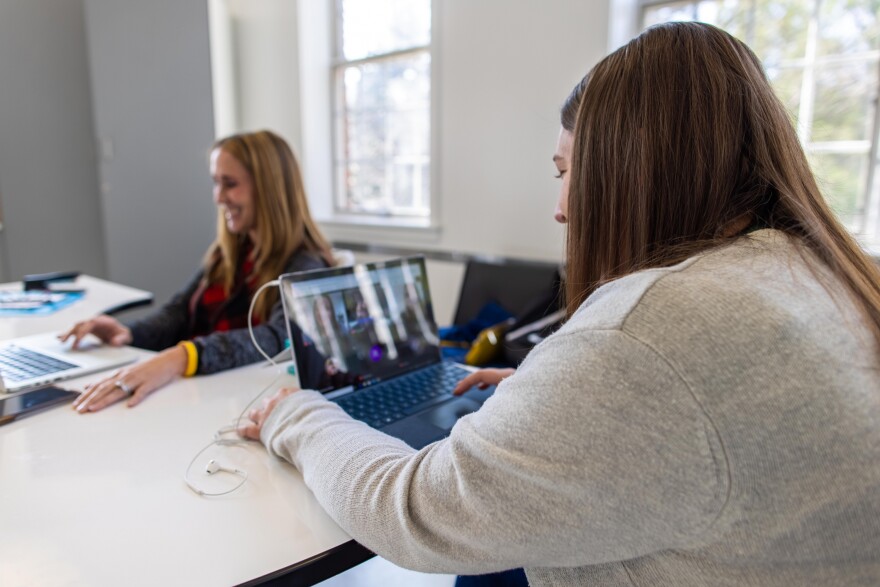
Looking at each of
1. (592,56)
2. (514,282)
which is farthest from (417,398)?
(592,56)

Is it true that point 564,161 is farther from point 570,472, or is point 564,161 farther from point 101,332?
point 101,332

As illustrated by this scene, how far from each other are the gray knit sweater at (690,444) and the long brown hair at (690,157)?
0.09m

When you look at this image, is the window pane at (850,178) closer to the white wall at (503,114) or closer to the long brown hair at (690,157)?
the white wall at (503,114)

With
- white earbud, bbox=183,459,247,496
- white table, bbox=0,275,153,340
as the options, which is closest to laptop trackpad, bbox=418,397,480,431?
white earbud, bbox=183,459,247,496

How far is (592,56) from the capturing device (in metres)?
2.35

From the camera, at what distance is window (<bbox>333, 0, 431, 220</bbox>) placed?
Result: 10.4ft

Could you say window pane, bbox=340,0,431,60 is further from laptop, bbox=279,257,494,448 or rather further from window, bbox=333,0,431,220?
laptop, bbox=279,257,494,448

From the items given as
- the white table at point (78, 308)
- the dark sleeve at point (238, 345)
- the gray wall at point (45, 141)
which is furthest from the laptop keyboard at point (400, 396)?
the gray wall at point (45, 141)

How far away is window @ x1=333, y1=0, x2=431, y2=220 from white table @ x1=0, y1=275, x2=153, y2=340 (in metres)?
1.58

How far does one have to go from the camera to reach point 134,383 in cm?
106

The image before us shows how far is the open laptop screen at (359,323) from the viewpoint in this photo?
3.22 feet

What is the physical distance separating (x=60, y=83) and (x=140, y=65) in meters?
0.52

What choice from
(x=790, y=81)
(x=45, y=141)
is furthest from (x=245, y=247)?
(x=45, y=141)

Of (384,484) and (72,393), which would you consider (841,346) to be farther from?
(72,393)
